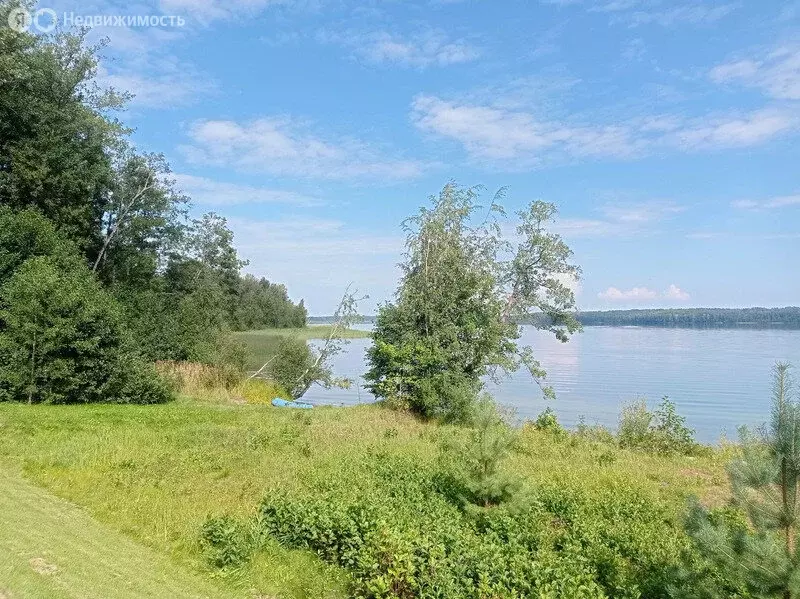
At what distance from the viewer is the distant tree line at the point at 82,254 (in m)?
16.4

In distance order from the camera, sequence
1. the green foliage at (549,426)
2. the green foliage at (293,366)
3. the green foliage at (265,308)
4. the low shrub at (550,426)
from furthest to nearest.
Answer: the green foliage at (265,308), the green foliage at (293,366), the green foliage at (549,426), the low shrub at (550,426)

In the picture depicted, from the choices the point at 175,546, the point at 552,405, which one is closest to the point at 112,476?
the point at 175,546

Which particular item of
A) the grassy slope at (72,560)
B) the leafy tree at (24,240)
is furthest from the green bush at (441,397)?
the leafy tree at (24,240)

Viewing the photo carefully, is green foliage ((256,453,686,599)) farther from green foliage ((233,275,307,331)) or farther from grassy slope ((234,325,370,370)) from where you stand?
green foliage ((233,275,307,331))

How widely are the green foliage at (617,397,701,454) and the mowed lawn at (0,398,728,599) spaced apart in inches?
38.7

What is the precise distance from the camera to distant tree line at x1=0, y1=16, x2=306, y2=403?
16.4m

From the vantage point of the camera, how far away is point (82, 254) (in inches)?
977

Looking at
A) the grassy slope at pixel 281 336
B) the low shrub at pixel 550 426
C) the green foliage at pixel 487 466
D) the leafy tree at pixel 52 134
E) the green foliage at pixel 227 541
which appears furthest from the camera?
the grassy slope at pixel 281 336

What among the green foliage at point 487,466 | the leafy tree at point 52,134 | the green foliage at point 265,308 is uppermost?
the leafy tree at point 52,134

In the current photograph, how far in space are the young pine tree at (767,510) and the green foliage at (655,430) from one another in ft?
36.4

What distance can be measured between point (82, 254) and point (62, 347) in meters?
9.63

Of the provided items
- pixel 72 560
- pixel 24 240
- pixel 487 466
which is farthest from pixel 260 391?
pixel 72 560

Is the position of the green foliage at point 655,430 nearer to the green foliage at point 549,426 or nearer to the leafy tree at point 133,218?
the green foliage at point 549,426

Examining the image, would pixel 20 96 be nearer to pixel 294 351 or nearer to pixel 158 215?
pixel 158 215
